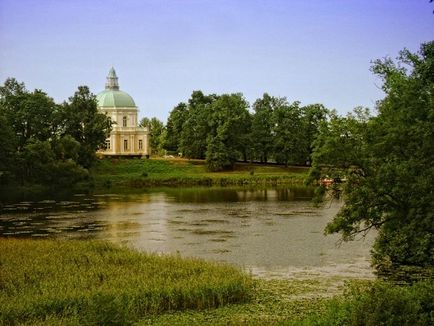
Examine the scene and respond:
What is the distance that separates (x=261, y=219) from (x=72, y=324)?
35.9 meters

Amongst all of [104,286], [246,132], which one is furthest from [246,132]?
[104,286]

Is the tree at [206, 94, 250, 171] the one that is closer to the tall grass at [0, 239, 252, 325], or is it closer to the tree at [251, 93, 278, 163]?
the tree at [251, 93, 278, 163]

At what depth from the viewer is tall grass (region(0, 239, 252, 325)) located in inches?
694

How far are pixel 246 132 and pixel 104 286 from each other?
94.2m

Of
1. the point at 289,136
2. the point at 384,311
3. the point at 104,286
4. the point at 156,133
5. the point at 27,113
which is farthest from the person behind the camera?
the point at 156,133

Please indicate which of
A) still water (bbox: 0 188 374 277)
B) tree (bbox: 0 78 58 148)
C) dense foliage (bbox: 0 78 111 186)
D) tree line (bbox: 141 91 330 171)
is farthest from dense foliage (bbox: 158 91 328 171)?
still water (bbox: 0 188 374 277)

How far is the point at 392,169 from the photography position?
89.6 feet

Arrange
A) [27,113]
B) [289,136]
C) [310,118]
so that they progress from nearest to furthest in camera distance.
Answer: [27,113]
[289,136]
[310,118]

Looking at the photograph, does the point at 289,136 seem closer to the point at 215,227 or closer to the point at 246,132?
the point at 246,132

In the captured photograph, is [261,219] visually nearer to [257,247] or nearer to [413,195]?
[257,247]

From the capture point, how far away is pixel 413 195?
87.7 feet

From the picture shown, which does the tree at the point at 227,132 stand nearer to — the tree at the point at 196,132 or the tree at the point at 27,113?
the tree at the point at 196,132

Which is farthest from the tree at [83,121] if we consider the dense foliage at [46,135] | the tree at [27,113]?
the tree at [27,113]

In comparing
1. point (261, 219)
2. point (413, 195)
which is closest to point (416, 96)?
point (413, 195)
